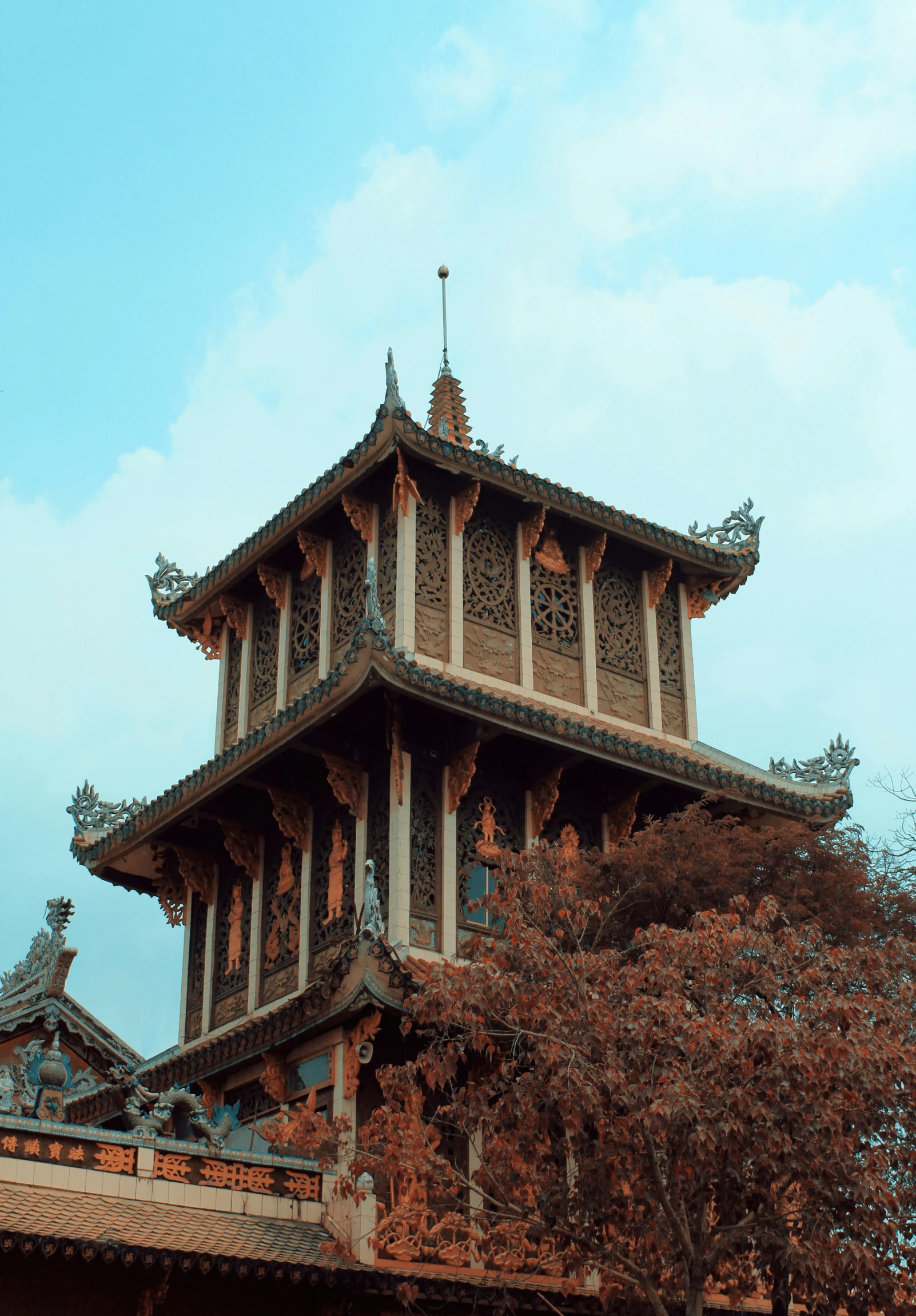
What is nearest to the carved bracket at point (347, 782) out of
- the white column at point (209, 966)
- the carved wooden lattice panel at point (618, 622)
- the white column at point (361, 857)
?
the white column at point (361, 857)

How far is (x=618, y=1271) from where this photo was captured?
13.3 m

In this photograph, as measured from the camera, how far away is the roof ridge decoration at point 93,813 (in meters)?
23.9

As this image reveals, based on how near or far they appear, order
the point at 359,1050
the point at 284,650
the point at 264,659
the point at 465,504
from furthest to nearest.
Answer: the point at 264,659
the point at 284,650
the point at 465,504
the point at 359,1050

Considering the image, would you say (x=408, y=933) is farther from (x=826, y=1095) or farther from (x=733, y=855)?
(x=826, y=1095)

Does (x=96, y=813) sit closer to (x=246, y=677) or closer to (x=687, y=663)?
(x=246, y=677)

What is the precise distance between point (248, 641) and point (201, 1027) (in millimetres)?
5966

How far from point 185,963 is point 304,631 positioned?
5339mm

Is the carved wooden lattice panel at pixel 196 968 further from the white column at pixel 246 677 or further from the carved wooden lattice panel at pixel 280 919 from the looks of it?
the white column at pixel 246 677

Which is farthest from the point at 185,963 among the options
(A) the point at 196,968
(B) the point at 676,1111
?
(B) the point at 676,1111

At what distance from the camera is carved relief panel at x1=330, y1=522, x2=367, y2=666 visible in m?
22.2

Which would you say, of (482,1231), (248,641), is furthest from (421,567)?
(482,1231)

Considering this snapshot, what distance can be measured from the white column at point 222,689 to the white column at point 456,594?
16.9 ft

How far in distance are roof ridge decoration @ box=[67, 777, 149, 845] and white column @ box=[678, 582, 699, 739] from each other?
8271 millimetres

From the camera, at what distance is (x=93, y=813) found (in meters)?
24.0
